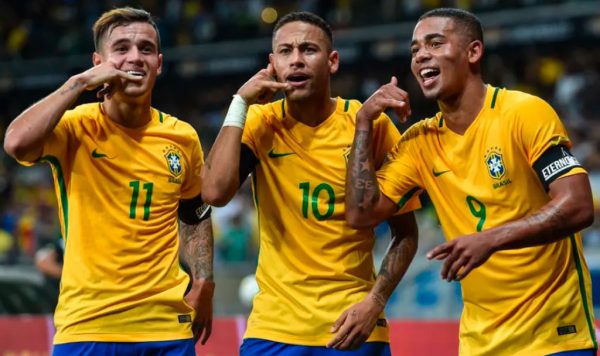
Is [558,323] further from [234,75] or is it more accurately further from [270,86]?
[234,75]

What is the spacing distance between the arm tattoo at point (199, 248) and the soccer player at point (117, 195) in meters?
0.29

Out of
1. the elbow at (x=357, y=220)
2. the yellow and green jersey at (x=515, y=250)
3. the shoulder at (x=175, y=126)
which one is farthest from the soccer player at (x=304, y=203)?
the yellow and green jersey at (x=515, y=250)

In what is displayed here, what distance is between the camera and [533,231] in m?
4.66

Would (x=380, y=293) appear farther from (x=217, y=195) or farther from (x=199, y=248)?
(x=199, y=248)

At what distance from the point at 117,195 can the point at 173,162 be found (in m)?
0.37

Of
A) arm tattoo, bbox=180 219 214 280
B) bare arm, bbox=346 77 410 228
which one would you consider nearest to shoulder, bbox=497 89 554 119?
bare arm, bbox=346 77 410 228

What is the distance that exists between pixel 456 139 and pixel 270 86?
97 cm

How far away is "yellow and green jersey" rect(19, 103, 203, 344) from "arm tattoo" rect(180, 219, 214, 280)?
1.03 feet

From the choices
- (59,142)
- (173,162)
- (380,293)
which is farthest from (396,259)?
(59,142)

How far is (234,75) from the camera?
23984 mm

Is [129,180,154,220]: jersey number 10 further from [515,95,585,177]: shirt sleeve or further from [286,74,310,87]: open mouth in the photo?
[515,95,585,177]: shirt sleeve

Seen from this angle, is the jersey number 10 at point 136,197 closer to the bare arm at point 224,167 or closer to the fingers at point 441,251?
the bare arm at point 224,167

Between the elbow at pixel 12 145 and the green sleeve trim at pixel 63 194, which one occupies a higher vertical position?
the elbow at pixel 12 145

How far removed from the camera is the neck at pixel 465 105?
5.31 m
